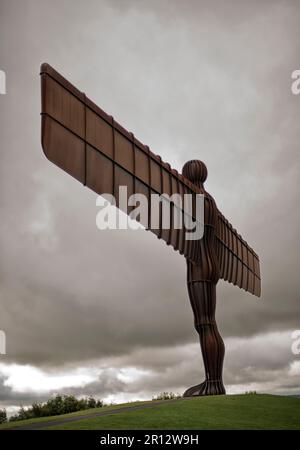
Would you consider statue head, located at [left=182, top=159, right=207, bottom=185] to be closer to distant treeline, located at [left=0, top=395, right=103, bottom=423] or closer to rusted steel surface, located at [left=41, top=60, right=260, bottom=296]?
rusted steel surface, located at [left=41, top=60, right=260, bottom=296]

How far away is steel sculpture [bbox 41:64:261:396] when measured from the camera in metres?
10.7

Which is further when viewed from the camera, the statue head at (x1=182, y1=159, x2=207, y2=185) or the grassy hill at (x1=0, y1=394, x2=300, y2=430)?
the statue head at (x1=182, y1=159, x2=207, y2=185)

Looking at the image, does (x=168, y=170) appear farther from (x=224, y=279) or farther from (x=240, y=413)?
(x=240, y=413)

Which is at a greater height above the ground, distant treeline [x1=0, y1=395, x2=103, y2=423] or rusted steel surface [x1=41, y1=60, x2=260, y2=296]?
rusted steel surface [x1=41, y1=60, x2=260, y2=296]

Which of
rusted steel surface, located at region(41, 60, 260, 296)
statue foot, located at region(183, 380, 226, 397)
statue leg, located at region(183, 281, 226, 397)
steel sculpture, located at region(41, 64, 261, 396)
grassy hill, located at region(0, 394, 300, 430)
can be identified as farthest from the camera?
statue leg, located at region(183, 281, 226, 397)

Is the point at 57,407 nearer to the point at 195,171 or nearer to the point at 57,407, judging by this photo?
the point at 57,407

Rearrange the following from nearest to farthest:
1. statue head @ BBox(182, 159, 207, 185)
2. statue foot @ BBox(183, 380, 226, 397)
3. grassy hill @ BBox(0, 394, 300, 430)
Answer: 1. grassy hill @ BBox(0, 394, 300, 430)
2. statue foot @ BBox(183, 380, 226, 397)
3. statue head @ BBox(182, 159, 207, 185)

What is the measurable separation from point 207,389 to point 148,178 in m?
6.65

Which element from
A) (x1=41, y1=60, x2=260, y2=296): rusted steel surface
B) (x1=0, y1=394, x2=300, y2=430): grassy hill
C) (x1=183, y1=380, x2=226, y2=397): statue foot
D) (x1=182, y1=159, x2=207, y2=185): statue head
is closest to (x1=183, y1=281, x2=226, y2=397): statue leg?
(x1=183, y1=380, x2=226, y2=397): statue foot

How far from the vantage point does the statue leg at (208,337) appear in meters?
15.2

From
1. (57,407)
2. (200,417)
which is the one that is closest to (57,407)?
(57,407)

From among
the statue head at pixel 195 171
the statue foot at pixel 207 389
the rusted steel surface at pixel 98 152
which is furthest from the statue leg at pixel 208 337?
the statue head at pixel 195 171

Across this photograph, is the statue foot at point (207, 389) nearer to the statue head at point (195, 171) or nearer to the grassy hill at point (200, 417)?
the grassy hill at point (200, 417)
